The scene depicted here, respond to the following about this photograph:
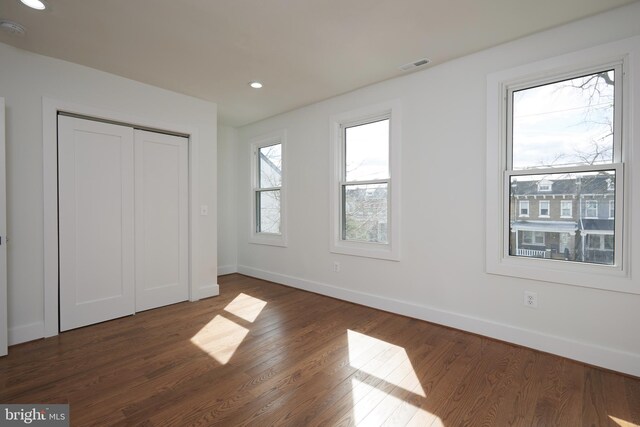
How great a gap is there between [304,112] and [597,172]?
3293 millimetres

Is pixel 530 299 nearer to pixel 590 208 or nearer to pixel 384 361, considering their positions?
pixel 590 208

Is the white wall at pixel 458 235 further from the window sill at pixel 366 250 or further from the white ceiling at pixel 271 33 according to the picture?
the white ceiling at pixel 271 33

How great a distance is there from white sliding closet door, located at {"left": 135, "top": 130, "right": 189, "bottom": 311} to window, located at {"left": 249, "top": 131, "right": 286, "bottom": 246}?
1360mm

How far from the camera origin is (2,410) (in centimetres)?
183

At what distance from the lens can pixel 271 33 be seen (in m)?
2.51

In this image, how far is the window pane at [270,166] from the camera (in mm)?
4828

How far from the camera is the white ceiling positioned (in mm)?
2174

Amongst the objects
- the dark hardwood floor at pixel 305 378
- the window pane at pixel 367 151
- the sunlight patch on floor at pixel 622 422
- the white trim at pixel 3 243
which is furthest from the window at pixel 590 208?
the white trim at pixel 3 243

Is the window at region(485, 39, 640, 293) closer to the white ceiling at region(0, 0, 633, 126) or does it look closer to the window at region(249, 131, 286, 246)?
the white ceiling at region(0, 0, 633, 126)

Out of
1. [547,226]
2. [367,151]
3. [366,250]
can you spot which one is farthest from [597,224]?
[367,151]

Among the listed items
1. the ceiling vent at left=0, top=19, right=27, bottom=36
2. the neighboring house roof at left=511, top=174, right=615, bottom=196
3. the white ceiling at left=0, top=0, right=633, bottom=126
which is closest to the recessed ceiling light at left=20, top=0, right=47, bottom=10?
the white ceiling at left=0, top=0, right=633, bottom=126

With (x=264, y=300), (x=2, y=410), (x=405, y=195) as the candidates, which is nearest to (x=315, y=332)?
(x=264, y=300)

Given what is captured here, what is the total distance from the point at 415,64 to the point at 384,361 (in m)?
2.77

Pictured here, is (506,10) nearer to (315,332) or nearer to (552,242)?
(552,242)
